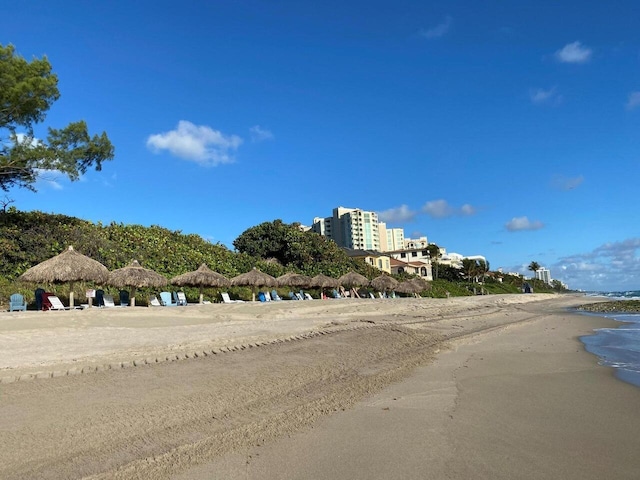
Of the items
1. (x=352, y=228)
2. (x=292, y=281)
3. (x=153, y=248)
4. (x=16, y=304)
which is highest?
(x=352, y=228)

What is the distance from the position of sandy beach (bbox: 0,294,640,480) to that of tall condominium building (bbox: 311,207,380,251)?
116219 millimetres

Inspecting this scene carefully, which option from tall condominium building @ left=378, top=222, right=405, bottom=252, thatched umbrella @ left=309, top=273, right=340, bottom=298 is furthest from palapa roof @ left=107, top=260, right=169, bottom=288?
tall condominium building @ left=378, top=222, right=405, bottom=252

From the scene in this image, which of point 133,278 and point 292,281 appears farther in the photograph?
point 292,281

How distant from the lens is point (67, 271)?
15094mm

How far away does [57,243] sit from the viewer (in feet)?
64.4

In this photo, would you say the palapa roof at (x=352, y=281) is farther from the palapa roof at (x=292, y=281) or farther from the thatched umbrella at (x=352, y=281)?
the palapa roof at (x=292, y=281)

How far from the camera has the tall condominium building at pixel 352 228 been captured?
127562 mm

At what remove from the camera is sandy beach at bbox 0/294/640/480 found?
3580 mm

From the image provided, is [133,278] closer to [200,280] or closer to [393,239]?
[200,280]

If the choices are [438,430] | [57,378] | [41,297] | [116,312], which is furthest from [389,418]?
[41,297]

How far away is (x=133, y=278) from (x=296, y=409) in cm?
1377

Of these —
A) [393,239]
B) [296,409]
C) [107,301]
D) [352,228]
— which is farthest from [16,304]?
[393,239]

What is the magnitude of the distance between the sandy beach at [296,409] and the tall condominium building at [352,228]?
116 metres

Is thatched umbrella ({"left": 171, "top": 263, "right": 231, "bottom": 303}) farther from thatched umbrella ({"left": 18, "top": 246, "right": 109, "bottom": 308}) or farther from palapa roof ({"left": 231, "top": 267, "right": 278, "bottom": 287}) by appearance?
thatched umbrella ({"left": 18, "top": 246, "right": 109, "bottom": 308})
